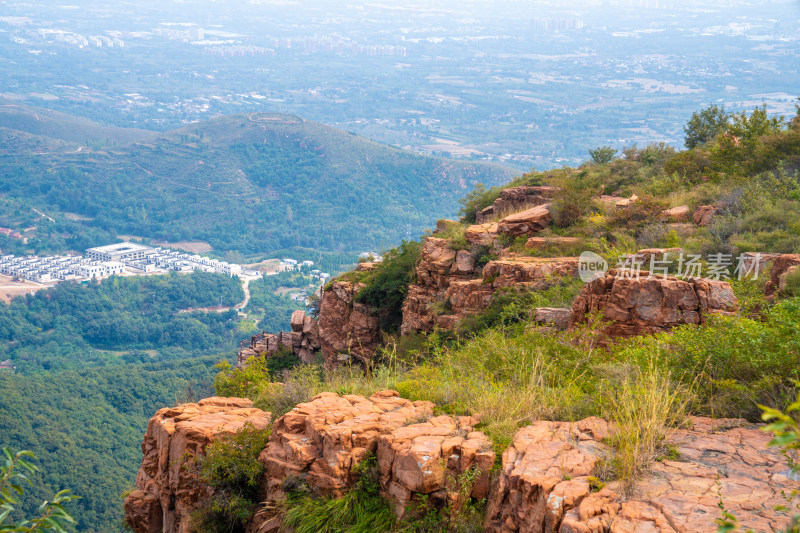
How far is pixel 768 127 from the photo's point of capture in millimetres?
18203

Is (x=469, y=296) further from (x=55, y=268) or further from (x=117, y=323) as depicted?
(x=55, y=268)

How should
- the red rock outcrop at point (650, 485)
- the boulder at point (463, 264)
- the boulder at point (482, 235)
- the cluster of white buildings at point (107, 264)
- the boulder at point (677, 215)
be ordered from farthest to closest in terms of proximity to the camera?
the cluster of white buildings at point (107, 264) → the boulder at point (482, 235) → the boulder at point (463, 264) → the boulder at point (677, 215) → the red rock outcrop at point (650, 485)

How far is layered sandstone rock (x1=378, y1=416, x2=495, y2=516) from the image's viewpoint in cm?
569

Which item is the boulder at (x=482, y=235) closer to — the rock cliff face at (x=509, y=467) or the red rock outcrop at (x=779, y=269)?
the red rock outcrop at (x=779, y=269)

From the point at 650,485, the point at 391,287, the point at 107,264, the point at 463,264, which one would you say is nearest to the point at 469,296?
the point at 463,264

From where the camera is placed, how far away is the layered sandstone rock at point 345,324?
62.2 ft

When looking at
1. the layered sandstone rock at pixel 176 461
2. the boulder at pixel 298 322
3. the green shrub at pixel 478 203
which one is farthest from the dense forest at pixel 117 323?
the layered sandstone rock at pixel 176 461

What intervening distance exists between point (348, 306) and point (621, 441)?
1503 centimetres

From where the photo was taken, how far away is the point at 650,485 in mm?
5031

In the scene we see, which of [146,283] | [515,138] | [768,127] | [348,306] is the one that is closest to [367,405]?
[348,306]

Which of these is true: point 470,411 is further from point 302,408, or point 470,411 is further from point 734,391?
point 734,391

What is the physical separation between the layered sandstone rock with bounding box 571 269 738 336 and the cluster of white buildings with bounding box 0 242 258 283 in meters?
94.0

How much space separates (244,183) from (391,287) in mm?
141452

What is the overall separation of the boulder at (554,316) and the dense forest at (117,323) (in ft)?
204
